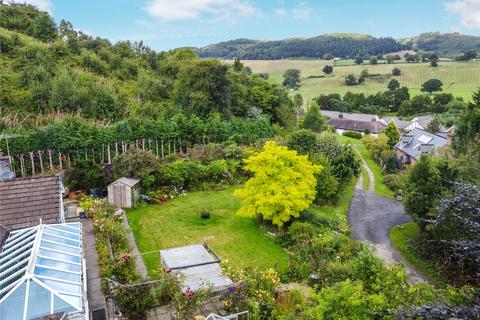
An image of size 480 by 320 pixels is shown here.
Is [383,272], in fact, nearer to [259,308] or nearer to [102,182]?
[259,308]

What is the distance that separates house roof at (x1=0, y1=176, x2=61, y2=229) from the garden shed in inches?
335

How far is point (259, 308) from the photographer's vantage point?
13.3 metres

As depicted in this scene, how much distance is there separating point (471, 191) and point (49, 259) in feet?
36.4

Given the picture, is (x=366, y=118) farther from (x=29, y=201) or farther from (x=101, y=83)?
(x=29, y=201)

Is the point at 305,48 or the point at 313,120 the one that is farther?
the point at 305,48

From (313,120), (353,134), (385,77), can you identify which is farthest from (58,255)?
(385,77)

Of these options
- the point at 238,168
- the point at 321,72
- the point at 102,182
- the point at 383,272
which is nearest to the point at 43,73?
the point at 102,182

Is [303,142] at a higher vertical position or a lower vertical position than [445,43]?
lower

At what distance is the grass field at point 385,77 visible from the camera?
99.5 metres

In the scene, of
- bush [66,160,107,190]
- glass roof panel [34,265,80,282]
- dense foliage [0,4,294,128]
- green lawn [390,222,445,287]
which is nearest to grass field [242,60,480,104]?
dense foliage [0,4,294,128]

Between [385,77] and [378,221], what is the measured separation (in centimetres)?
9394

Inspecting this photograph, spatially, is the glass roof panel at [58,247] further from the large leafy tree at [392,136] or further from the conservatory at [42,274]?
the large leafy tree at [392,136]

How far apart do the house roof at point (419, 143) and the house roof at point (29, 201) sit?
3373 centimetres

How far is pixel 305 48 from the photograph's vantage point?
156 m
